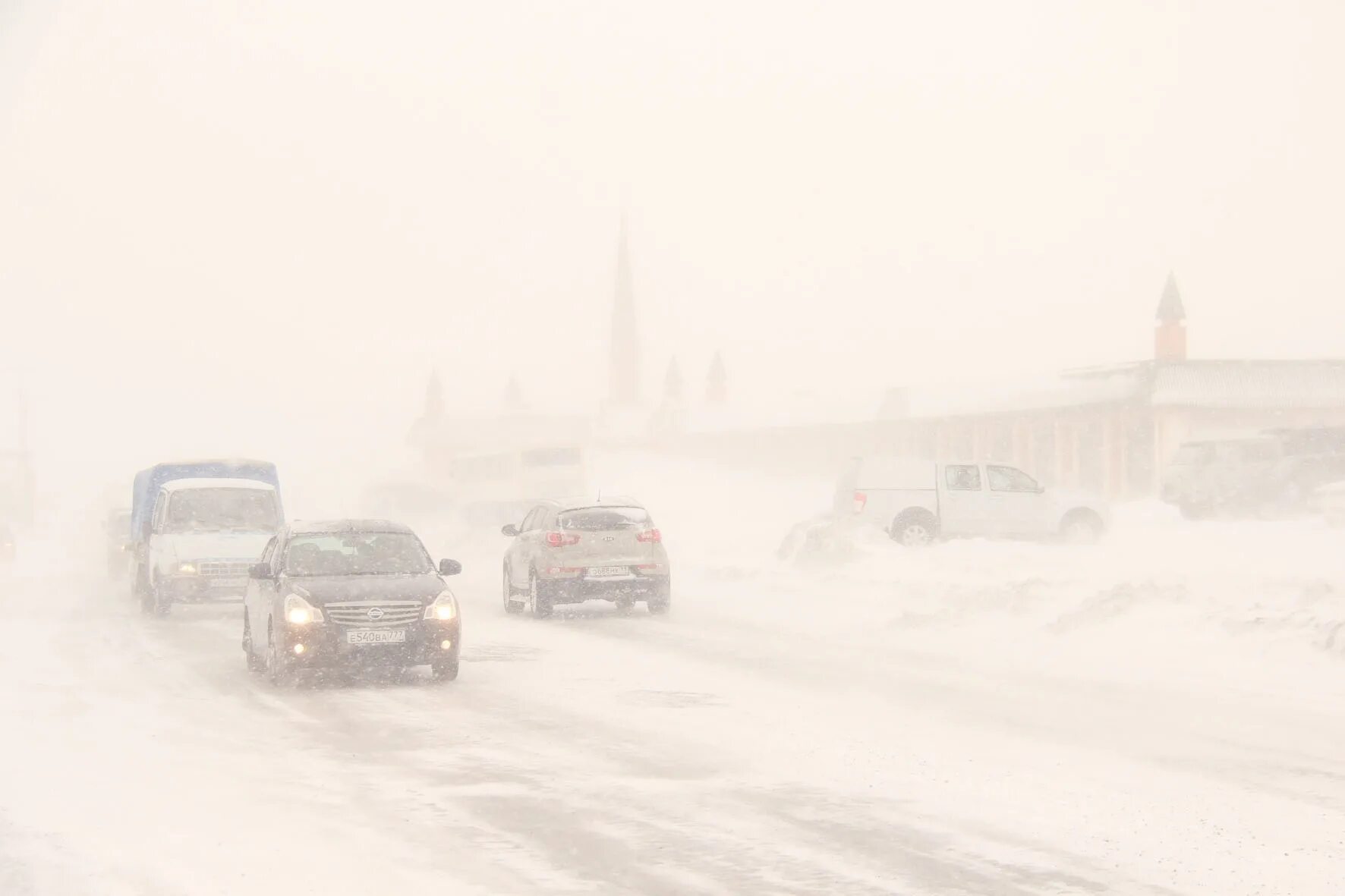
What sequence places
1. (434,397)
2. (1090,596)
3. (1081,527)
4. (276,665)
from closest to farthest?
(276,665) < (1090,596) < (1081,527) < (434,397)

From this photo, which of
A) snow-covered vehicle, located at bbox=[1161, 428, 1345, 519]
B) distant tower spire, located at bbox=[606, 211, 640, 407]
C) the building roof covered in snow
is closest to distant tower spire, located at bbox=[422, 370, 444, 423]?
distant tower spire, located at bbox=[606, 211, 640, 407]

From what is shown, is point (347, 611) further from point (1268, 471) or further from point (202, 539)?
point (1268, 471)

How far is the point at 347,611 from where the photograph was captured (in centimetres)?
1480

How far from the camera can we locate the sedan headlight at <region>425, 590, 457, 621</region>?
14969 mm

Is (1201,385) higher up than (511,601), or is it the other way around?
(1201,385)

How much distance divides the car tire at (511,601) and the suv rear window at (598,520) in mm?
1918

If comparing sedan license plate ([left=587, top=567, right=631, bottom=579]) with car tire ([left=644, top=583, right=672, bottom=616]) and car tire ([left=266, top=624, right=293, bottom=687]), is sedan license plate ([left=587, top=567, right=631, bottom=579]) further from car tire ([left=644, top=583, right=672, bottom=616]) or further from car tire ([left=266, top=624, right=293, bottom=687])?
car tire ([left=266, top=624, right=293, bottom=687])

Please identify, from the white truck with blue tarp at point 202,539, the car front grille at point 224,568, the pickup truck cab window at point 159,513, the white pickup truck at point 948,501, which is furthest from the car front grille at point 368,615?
the white pickup truck at point 948,501

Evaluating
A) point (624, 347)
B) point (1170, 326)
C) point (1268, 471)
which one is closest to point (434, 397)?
point (624, 347)

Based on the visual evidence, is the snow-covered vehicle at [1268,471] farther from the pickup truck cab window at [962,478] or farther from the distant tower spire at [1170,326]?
the distant tower spire at [1170,326]

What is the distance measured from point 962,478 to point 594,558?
1006 centimetres

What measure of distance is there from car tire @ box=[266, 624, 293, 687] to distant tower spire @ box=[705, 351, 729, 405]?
14207 centimetres

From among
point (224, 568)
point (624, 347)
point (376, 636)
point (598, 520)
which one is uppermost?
point (624, 347)

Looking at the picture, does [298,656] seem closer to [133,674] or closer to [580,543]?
[133,674]
